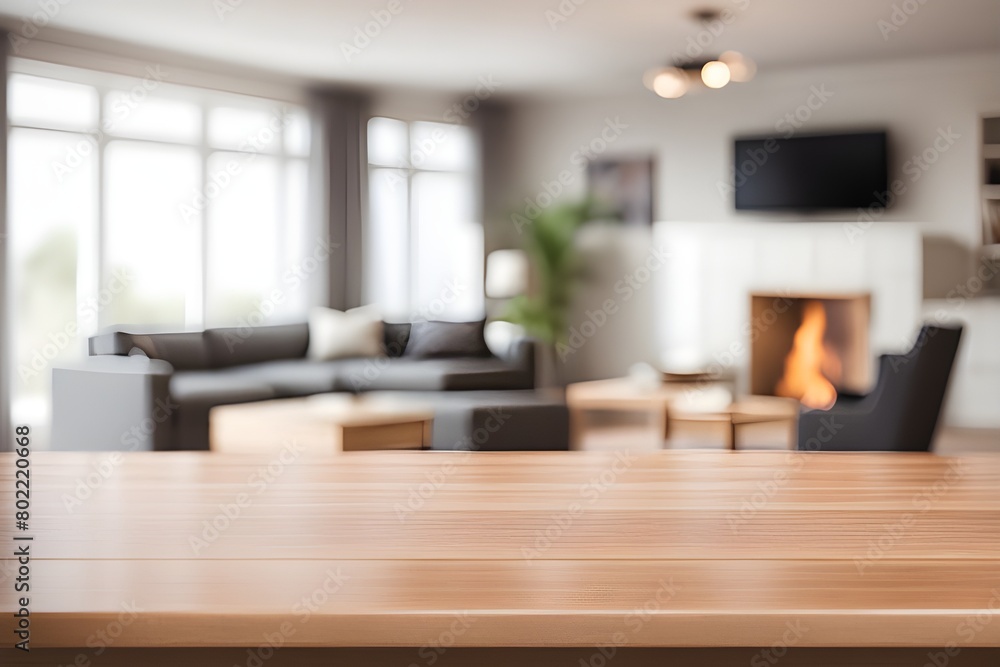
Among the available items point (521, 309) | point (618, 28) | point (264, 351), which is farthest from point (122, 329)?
point (618, 28)

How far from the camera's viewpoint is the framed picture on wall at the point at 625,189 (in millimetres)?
6645

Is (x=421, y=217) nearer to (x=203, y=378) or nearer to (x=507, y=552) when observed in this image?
(x=203, y=378)

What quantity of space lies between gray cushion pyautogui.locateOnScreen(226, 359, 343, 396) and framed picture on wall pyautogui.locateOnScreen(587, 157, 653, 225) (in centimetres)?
235

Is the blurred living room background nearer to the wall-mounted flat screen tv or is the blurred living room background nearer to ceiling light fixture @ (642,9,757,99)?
the wall-mounted flat screen tv

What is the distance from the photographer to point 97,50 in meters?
5.53

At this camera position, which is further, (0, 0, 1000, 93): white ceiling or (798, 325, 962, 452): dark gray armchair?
(0, 0, 1000, 93): white ceiling

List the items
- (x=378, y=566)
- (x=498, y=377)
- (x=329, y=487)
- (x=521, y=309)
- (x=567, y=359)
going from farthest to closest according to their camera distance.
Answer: (x=567, y=359) < (x=521, y=309) < (x=498, y=377) < (x=329, y=487) < (x=378, y=566)

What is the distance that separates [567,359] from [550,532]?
20.6 feet

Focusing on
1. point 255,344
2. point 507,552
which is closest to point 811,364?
point 255,344

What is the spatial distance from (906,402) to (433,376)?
267cm

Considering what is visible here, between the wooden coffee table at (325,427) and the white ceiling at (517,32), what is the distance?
2.15 m

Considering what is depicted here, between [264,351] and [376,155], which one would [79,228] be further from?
[376,155]

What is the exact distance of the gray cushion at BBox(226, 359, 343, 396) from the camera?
5.08 meters

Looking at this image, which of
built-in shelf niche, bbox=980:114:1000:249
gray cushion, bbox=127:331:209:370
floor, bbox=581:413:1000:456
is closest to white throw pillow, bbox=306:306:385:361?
gray cushion, bbox=127:331:209:370
